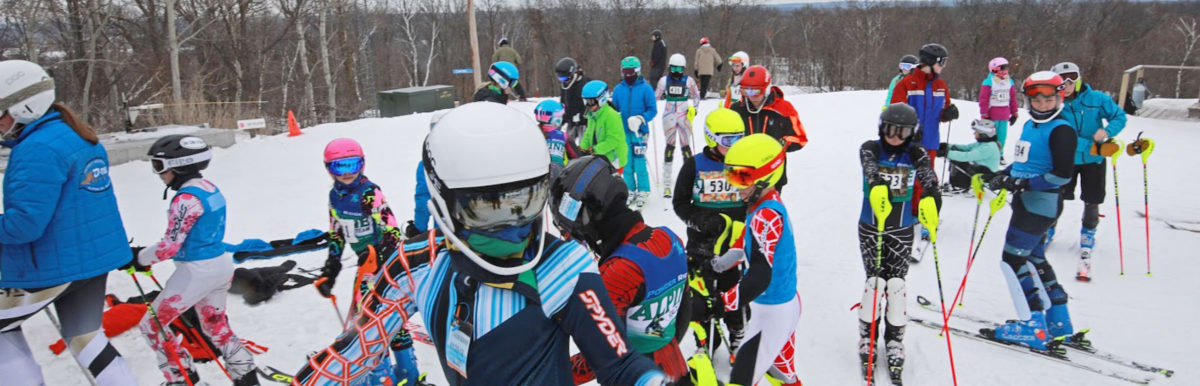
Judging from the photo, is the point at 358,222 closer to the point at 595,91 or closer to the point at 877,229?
the point at 877,229

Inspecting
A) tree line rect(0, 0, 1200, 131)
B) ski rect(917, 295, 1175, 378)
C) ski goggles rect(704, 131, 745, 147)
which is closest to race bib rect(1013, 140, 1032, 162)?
ski rect(917, 295, 1175, 378)

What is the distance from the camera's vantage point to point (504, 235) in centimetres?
162

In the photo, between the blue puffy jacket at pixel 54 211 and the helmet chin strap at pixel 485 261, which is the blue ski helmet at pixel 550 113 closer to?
the blue puffy jacket at pixel 54 211

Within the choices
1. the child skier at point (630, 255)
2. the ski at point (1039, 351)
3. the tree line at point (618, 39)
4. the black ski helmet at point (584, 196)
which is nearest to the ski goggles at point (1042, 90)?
the ski at point (1039, 351)

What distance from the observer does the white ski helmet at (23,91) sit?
2.94m

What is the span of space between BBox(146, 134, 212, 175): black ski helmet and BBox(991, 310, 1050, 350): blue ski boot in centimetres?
564

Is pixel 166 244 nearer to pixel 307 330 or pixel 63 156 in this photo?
pixel 63 156

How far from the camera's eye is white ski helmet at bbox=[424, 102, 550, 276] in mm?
1587

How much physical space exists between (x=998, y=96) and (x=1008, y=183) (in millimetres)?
5066

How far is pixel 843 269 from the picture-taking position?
636 centimetres

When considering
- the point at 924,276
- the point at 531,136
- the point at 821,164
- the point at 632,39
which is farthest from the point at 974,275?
the point at 632,39

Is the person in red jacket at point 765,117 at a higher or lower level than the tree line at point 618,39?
lower

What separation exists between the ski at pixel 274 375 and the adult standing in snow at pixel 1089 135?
6.82 m

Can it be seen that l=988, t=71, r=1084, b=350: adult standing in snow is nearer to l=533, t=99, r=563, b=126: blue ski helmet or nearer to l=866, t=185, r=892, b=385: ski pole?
l=866, t=185, r=892, b=385: ski pole
